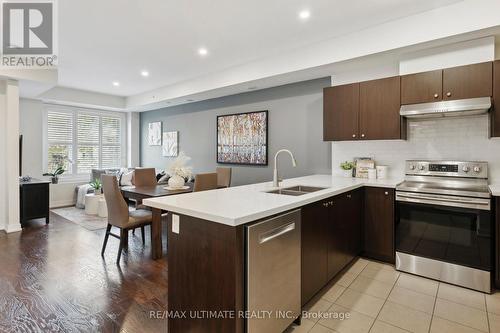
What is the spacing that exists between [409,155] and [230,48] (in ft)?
9.08

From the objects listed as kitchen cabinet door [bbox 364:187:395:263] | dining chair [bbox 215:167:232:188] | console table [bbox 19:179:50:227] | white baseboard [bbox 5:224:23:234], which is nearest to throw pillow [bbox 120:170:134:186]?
console table [bbox 19:179:50:227]

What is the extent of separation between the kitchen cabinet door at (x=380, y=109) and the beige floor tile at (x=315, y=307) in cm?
205

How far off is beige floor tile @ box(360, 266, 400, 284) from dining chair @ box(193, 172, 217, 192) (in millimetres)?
2206

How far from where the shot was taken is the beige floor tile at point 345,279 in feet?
8.87

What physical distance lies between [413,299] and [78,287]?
10.2ft

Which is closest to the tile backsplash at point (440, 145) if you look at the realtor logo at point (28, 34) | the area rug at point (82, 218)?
the realtor logo at point (28, 34)

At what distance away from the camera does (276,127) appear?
4.82 metres

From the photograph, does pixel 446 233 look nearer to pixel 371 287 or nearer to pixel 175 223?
pixel 371 287

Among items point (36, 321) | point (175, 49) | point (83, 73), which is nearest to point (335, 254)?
point (36, 321)

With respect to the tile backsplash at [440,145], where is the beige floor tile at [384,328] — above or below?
below

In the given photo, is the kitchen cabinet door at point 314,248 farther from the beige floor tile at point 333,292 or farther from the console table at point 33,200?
the console table at point 33,200

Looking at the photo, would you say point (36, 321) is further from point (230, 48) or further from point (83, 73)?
point (83, 73)

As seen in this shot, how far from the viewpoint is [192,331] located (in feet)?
5.72

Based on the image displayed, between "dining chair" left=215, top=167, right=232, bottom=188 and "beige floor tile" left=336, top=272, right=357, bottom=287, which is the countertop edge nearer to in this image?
"beige floor tile" left=336, top=272, right=357, bottom=287
